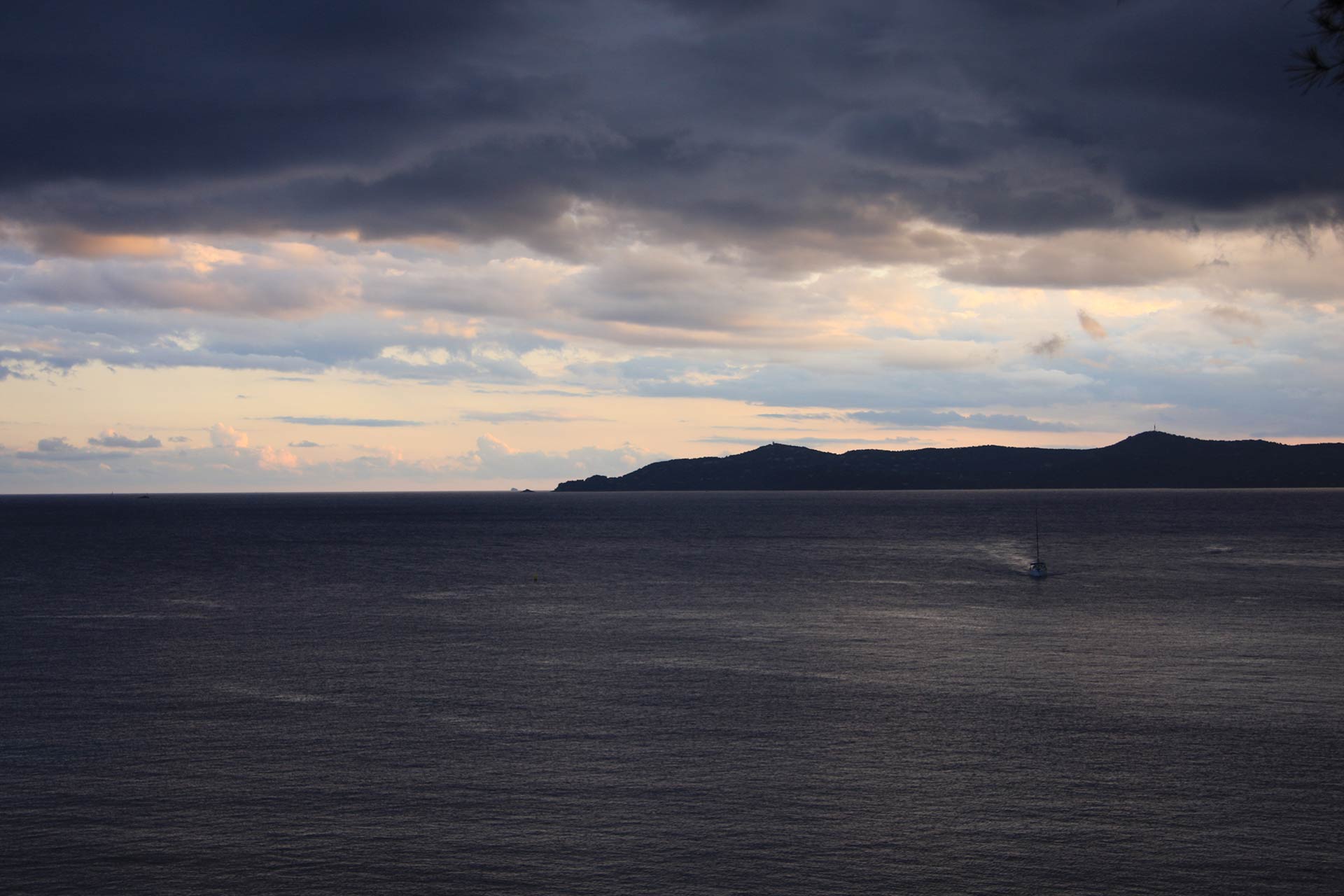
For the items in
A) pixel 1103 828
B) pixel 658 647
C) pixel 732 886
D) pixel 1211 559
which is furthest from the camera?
pixel 1211 559

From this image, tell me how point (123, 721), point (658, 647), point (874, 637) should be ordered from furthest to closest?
point (874, 637) < point (658, 647) < point (123, 721)

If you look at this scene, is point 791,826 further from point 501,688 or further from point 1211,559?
point 1211,559

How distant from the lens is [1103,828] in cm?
3891

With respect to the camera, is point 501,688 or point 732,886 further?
point 501,688

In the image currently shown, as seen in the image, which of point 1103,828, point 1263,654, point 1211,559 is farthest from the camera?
point 1211,559

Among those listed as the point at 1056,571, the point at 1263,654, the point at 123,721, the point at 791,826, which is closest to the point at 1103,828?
the point at 791,826

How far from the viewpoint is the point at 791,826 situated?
3928cm

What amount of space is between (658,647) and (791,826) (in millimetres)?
36447

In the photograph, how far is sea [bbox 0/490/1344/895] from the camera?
36.0 m

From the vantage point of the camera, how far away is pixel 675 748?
48.3 m

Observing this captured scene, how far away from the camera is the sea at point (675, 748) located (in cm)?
3597

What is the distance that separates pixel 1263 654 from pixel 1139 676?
11822 mm

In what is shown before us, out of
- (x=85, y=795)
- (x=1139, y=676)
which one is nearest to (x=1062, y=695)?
(x=1139, y=676)

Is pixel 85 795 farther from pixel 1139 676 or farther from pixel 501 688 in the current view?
pixel 1139 676
